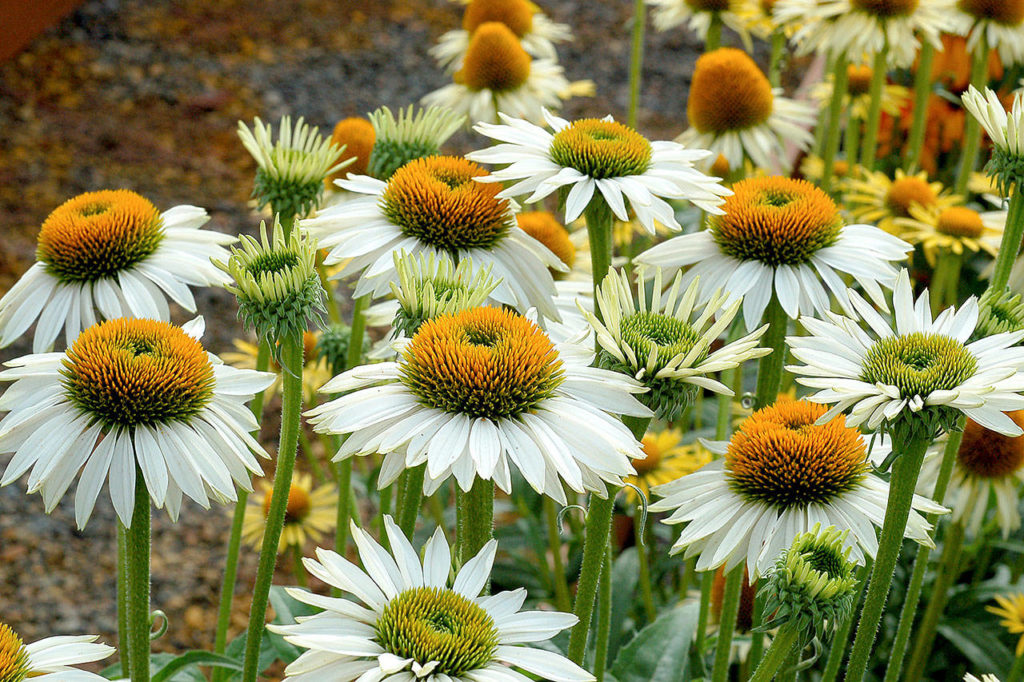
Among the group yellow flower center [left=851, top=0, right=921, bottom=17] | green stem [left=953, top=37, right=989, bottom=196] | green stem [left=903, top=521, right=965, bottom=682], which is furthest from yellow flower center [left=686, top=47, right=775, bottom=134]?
green stem [left=903, top=521, right=965, bottom=682]

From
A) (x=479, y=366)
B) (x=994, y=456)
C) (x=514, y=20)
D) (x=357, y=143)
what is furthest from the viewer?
(x=514, y=20)

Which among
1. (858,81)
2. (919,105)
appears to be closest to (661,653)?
(919,105)

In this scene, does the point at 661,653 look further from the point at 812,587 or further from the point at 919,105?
the point at 919,105

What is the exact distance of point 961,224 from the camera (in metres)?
2.22

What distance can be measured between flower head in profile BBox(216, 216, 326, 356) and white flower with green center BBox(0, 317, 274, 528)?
88 millimetres

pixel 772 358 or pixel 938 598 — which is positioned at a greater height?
pixel 772 358

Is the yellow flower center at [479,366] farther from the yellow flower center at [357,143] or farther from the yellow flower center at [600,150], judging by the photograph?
the yellow flower center at [357,143]

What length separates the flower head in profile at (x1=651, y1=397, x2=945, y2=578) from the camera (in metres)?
1.18

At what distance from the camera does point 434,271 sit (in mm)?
1147

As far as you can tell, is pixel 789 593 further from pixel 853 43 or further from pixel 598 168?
pixel 853 43

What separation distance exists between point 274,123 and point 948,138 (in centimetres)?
301

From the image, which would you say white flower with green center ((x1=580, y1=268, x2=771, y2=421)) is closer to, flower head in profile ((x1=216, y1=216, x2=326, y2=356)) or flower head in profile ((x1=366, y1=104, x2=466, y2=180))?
flower head in profile ((x1=216, y1=216, x2=326, y2=356))

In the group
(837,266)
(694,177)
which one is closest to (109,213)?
(694,177)

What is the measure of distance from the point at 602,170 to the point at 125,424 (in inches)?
24.4
